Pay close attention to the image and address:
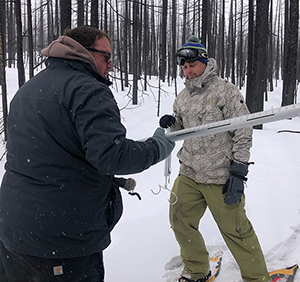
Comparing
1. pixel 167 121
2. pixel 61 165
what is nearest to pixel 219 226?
pixel 167 121

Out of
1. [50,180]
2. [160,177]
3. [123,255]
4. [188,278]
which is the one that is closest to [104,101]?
[50,180]

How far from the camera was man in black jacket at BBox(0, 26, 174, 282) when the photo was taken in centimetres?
136

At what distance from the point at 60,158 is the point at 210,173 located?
1.45m

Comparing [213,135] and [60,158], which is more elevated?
[60,158]

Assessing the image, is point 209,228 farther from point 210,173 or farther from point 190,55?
point 190,55

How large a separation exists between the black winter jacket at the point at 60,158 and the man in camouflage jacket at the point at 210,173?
1.12 meters

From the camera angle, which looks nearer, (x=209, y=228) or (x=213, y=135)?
(x=213, y=135)

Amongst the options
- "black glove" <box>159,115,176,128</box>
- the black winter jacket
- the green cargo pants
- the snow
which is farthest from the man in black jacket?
the snow

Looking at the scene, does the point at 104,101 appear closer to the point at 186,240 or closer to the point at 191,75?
the point at 191,75

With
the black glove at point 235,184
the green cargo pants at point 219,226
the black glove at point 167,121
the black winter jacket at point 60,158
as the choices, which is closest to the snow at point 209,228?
the green cargo pants at point 219,226

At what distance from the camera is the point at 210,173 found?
2.49 m

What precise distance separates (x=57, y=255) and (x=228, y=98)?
1.74 metres

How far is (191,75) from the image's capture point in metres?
2.59

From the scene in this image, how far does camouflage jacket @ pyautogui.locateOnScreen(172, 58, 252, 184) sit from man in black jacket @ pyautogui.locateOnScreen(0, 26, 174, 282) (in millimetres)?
1071
